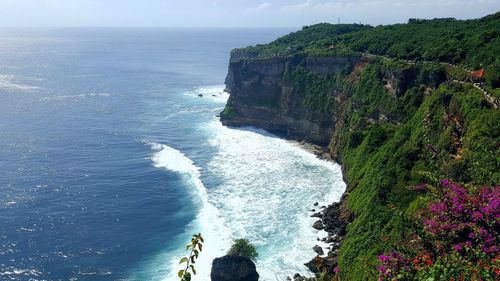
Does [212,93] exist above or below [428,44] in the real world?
below

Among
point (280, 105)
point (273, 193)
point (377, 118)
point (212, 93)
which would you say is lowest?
point (212, 93)

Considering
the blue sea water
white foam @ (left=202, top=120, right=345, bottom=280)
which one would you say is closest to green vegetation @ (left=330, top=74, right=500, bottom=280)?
white foam @ (left=202, top=120, right=345, bottom=280)

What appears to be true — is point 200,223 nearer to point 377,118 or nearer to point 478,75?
point 377,118

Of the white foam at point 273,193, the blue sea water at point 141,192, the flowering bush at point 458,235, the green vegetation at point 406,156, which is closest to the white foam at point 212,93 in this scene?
the blue sea water at point 141,192

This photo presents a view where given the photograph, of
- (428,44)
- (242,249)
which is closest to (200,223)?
(242,249)

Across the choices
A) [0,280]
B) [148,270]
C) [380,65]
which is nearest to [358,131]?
[380,65]

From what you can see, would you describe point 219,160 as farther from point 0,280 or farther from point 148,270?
point 0,280

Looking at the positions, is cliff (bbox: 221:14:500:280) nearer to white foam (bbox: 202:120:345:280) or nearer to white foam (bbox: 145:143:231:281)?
white foam (bbox: 202:120:345:280)
